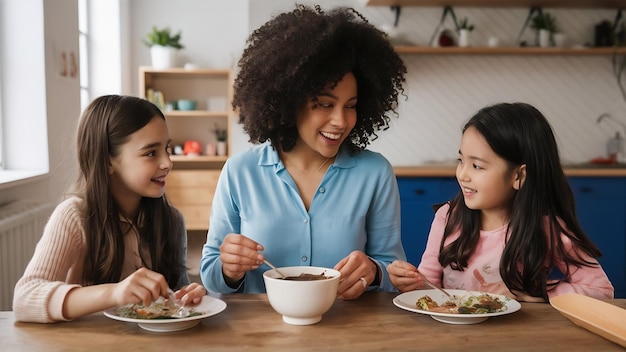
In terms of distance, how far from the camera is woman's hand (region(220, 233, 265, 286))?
1.30 metres

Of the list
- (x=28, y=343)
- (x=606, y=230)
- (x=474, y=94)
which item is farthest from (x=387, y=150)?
(x=28, y=343)

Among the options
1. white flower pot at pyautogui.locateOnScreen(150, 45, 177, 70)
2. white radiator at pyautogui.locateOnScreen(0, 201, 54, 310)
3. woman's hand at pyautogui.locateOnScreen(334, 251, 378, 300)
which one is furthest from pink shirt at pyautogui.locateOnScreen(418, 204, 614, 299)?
white flower pot at pyautogui.locateOnScreen(150, 45, 177, 70)

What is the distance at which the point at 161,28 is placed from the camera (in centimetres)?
538

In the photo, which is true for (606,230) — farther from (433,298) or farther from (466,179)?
(433,298)

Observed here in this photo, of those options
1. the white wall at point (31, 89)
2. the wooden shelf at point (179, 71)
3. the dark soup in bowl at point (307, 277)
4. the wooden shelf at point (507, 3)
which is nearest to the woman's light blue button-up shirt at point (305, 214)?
the dark soup in bowl at point (307, 277)

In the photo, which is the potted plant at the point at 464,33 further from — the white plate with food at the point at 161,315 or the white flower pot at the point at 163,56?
the white plate with food at the point at 161,315

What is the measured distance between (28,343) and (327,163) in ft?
2.87

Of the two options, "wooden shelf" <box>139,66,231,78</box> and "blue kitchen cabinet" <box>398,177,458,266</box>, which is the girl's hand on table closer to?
"blue kitchen cabinet" <box>398,177,458,266</box>

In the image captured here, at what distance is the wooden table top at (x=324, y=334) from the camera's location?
100cm

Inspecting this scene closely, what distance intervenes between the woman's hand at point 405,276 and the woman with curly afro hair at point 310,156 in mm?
95

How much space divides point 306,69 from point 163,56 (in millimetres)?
3778

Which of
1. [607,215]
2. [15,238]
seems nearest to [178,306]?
[15,238]

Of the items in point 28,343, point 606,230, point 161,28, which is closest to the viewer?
point 28,343

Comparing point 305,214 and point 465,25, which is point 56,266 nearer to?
point 305,214
